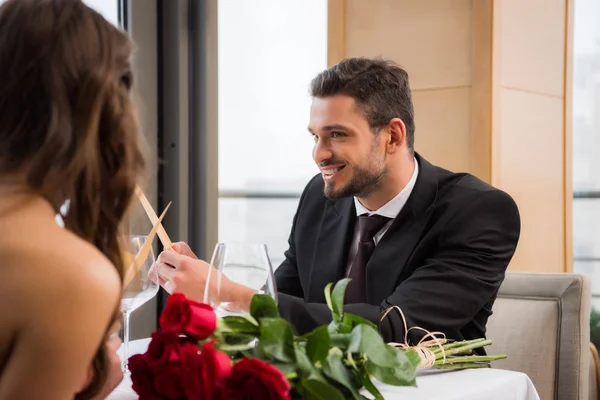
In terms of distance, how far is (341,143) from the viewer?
222cm

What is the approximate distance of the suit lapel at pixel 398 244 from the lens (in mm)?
1987

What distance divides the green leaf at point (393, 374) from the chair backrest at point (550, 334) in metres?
1.14

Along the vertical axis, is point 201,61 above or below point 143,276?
above

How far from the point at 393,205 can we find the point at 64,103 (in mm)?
1442

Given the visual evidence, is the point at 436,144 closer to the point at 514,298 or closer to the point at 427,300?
the point at 514,298

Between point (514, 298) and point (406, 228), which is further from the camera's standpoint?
point (514, 298)

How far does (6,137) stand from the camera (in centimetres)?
76

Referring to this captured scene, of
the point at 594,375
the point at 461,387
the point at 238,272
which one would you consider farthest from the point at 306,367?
the point at 594,375

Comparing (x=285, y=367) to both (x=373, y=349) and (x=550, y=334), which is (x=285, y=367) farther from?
(x=550, y=334)

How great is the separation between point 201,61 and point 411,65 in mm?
888

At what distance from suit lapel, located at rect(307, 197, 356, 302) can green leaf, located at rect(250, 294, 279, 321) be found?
3.68 ft

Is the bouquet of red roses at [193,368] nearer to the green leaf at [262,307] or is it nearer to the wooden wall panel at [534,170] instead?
the green leaf at [262,307]

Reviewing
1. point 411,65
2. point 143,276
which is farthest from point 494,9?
point 143,276

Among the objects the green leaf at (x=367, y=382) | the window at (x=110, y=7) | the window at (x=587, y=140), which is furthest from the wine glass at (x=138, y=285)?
the window at (x=587, y=140)
